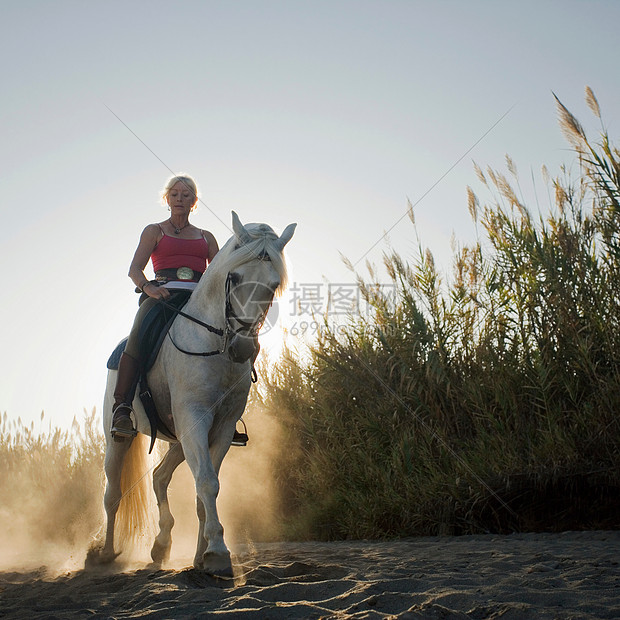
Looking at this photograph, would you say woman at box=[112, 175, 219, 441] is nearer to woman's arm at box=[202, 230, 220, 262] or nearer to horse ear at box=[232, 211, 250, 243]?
woman's arm at box=[202, 230, 220, 262]

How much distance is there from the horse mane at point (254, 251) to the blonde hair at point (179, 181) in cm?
130

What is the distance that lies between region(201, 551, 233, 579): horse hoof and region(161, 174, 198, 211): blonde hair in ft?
10.2

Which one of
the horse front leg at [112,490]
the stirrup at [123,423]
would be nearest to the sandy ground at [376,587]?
the horse front leg at [112,490]

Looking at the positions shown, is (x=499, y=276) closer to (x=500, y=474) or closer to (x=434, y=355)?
(x=434, y=355)

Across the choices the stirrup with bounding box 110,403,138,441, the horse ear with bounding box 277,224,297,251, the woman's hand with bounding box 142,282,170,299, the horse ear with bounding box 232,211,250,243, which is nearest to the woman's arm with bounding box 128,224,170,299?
the woman's hand with bounding box 142,282,170,299

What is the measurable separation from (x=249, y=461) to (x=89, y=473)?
311 cm

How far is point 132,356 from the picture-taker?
4816 millimetres

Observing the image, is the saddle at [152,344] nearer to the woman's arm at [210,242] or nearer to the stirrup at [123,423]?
the stirrup at [123,423]

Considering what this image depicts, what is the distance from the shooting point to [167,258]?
5.25 metres

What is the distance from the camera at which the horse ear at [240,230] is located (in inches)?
167

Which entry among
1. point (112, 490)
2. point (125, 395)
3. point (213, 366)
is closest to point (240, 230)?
point (213, 366)

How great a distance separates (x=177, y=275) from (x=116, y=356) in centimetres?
93

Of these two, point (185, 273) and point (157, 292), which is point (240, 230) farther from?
point (185, 273)

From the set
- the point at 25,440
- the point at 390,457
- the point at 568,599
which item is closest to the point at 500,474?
the point at 390,457
